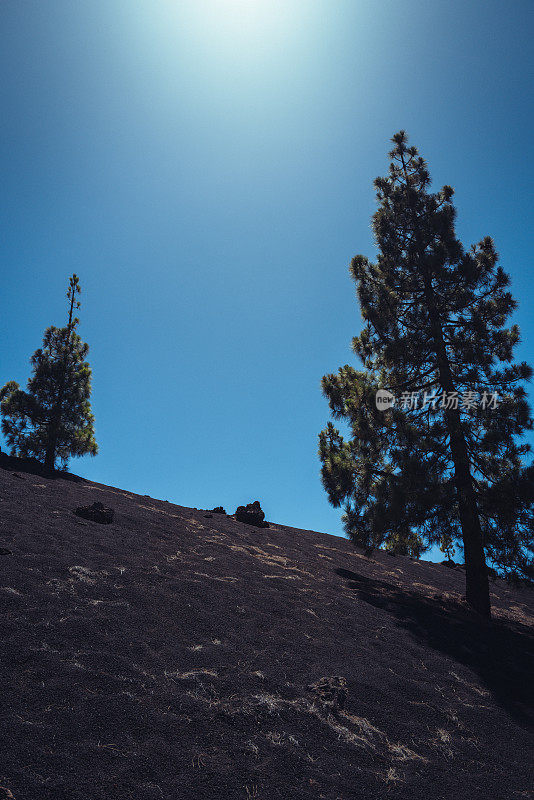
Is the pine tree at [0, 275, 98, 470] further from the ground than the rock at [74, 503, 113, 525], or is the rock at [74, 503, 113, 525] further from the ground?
the pine tree at [0, 275, 98, 470]

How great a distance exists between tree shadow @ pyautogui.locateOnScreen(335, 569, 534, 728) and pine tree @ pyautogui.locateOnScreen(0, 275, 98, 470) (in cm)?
1375

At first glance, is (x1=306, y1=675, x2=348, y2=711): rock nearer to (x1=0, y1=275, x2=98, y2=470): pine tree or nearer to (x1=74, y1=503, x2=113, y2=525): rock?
(x1=74, y1=503, x2=113, y2=525): rock

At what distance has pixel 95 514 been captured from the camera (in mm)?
11062

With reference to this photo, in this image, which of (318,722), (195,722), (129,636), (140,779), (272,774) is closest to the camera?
(140,779)

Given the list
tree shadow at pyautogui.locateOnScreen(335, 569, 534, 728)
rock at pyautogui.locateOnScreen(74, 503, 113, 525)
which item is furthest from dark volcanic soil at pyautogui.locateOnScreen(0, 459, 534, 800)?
rock at pyautogui.locateOnScreen(74, 503, 113, 525)

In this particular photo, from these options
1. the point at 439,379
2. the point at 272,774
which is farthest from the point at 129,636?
the point at 439,379

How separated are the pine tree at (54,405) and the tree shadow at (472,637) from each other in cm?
1375

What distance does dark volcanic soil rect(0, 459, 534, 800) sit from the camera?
154 inches

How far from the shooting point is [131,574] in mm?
7820

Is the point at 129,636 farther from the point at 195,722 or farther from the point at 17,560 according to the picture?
the point at 17,560

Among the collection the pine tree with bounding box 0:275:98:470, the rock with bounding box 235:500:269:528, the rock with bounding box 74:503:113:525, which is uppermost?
the pine tree with bounding box 0:275:98:470

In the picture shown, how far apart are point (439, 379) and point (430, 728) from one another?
8.90 meters

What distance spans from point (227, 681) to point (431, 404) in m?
9.16

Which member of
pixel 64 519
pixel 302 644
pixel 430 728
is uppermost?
pixel 64 519
